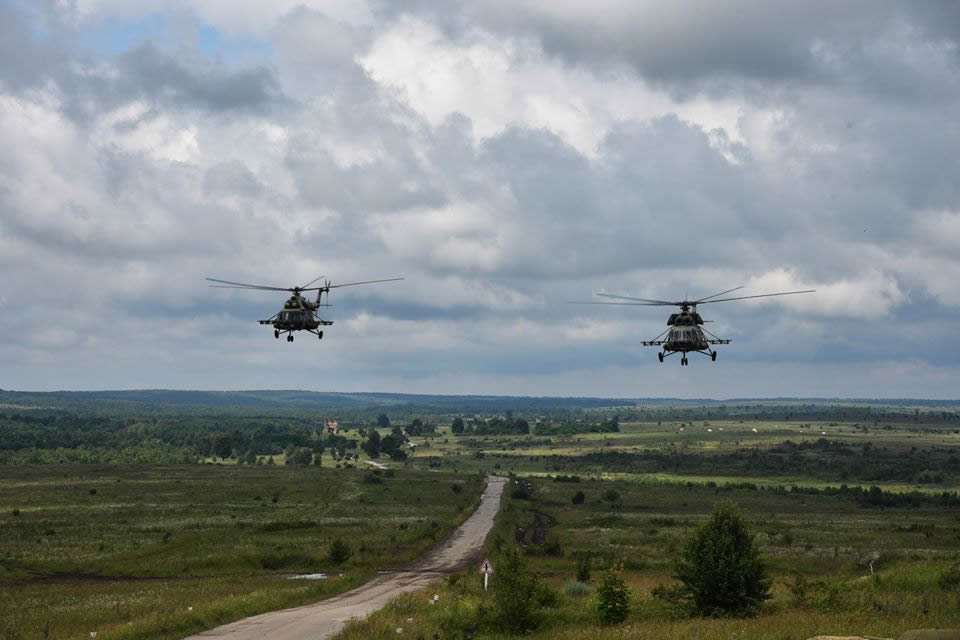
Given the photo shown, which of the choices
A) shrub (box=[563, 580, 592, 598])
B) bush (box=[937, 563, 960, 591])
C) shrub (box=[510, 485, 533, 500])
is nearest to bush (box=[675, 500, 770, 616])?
bush (box=[937, 563, 960, 591])

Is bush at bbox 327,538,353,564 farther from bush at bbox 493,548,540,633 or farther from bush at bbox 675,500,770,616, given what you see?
bush at bbox 675,500,770,616

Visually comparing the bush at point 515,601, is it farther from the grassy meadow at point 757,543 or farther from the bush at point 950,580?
the bush at point 950,580

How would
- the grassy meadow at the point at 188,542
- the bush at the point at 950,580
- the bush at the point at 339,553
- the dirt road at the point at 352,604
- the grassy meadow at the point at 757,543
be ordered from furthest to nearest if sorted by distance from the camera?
the bush at the point at 339,553 < the grassy meadow at the point at 188,542 < the dirt road at the point at 352,604 < the bush at the point at 950,580 < the grassy meadow at the point at 757,543

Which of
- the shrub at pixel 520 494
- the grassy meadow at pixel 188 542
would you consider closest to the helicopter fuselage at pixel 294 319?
the grassy meadow at pixel 188 542

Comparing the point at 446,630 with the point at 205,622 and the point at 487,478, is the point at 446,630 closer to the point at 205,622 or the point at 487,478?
the point at 205,622

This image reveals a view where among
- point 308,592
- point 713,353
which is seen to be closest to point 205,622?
point 308,592

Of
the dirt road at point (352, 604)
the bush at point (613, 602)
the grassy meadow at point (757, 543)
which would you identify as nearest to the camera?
the grassy meadow at point (757, 543)

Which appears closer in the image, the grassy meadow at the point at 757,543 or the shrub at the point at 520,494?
the grassy meadow at the point at 757,543
